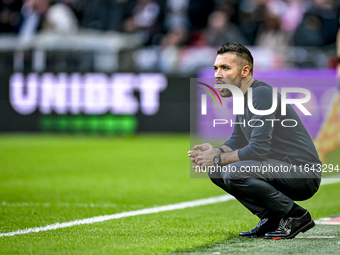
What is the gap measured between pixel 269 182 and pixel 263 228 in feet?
1.22

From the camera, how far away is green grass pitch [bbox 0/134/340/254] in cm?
379

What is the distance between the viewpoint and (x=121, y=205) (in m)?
5.89

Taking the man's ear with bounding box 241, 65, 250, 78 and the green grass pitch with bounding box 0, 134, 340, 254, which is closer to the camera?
the green grass pitch with bounding box 0, 134, 340, 254

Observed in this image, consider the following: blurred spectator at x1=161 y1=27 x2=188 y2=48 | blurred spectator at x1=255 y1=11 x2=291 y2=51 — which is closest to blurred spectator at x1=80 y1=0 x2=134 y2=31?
blurred spectator at x1=161 y1=27 x2=188 y2=48

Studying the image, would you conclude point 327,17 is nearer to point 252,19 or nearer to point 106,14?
point 252,19

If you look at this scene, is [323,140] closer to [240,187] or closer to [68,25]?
[240,187]

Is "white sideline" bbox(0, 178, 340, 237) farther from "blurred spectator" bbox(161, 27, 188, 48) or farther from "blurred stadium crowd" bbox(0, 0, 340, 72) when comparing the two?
"blurred spectator" bbox(161, 27, 188, 48)

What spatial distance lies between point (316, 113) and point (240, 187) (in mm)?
8825

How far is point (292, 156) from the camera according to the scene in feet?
13.4

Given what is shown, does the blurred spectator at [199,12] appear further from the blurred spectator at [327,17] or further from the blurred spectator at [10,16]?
the blurred spectator at [10,16]

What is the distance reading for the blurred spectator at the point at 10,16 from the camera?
16.2 m

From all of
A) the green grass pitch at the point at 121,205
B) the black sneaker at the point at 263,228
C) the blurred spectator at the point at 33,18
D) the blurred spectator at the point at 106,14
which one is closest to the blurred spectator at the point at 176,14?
the blurred spectator at the point at 106,14

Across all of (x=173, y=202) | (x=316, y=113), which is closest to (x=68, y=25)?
(x=316, y=113)

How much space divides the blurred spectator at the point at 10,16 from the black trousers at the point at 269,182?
42.9 ft
